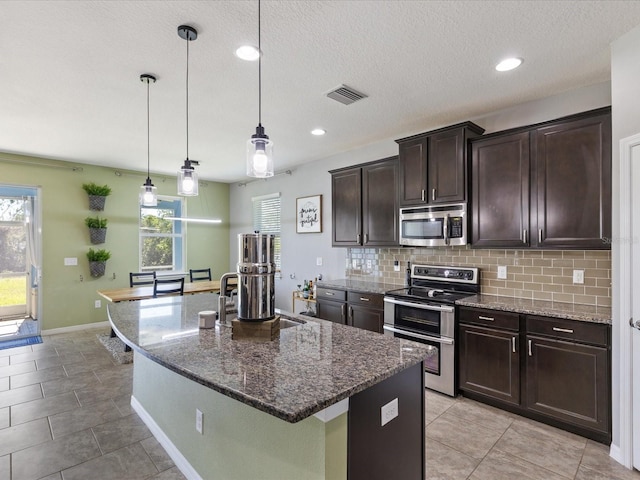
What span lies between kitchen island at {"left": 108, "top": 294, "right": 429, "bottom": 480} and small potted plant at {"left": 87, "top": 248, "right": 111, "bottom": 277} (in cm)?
406

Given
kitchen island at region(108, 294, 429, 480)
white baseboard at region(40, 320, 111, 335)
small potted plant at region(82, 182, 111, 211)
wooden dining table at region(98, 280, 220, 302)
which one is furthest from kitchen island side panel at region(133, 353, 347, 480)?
small potted plant at region(82, 182, 111, 211)

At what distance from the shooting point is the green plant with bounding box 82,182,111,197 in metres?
5.53

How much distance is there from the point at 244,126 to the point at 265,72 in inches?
49.9

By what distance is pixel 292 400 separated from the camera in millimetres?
1050

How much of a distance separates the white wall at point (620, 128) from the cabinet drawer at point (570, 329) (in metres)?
0.09

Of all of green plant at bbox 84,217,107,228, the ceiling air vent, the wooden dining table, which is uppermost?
the ceiling air vent

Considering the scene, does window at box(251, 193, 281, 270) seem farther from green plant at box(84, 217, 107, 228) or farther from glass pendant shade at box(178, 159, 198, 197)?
glass pendant shade at box(178, 159, 198, 197)

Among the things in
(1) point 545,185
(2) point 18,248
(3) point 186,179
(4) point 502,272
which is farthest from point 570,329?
(2) point 18,248

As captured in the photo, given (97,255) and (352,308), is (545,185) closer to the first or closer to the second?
(352,308)

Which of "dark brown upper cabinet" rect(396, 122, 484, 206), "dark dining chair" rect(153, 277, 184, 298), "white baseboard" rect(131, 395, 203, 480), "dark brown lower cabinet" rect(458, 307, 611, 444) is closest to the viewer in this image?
"white baseboard" rect(131, 395, 203, 480)

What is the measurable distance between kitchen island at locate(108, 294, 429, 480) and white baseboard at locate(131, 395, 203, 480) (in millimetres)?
12

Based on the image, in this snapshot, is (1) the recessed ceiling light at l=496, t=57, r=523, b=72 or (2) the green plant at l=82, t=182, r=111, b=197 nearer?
(1) the recessed ceiling light at l=496, t=57, r=523, b=72

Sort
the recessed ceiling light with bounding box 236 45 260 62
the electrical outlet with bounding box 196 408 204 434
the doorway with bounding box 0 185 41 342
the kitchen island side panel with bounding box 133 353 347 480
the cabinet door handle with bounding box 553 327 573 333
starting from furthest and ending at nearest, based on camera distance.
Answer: the doorway with bounding box 0 185 41 342
the cabinet door handle with bounding box 553 327 573 333
the recessed ceiling light with bounding box 236 45 260 62
the electrical outlet with bounding box 196 408 204 434
the kitchen island side panel with bounding box 133 353 347 480

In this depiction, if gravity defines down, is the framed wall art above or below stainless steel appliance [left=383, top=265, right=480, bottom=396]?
above
